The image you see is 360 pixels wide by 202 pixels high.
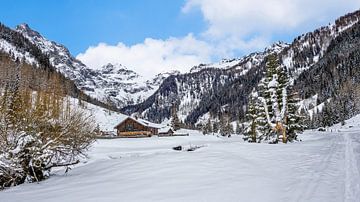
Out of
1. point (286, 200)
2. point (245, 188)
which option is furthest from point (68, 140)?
point (286, 200)

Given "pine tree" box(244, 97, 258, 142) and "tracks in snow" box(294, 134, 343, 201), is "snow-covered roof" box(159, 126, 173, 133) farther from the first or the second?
"tracks in snow" box(294, 134, 343, 201)

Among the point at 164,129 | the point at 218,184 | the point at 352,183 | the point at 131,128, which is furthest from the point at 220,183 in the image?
the point at 164,129

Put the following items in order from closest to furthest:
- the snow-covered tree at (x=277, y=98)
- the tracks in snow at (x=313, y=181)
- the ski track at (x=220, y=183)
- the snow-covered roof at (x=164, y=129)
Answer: the tracks in snow at (x=313, y=181) → the ski track at (x=220, y=183) → the snow-covered tree at (x=277, y=98) → the snow-covered roof at (x=164, y=129)

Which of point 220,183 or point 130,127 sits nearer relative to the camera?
point 220,183

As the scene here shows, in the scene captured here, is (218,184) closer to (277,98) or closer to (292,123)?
(277,98)

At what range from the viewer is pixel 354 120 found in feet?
383

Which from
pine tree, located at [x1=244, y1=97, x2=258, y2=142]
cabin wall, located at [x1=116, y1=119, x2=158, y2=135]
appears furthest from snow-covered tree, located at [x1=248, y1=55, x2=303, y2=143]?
cabin wall, located at [x1=116, y1=119, x2=158, y2=135]

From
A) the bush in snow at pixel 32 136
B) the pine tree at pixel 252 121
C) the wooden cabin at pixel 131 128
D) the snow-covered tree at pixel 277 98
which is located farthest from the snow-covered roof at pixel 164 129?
the bush in snow at pixel 32 136

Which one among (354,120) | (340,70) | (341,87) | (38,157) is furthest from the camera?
(340,70)

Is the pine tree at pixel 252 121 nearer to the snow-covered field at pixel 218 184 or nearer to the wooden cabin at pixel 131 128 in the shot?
the snow-covered field at pixel 218 184

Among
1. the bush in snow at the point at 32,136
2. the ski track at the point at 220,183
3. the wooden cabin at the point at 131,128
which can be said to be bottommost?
the ski track at the point at 220,183

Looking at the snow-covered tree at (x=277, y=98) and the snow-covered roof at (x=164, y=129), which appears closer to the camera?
the snow-covered tree at (x=277, y=98)

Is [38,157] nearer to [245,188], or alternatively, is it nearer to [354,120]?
[245,188]

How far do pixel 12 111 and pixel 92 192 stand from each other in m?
9.06
